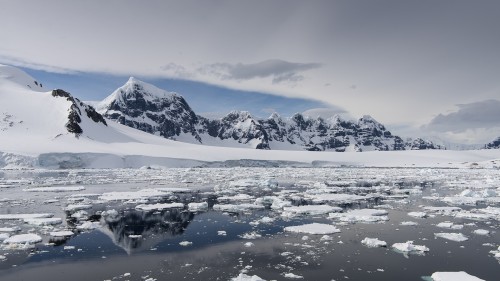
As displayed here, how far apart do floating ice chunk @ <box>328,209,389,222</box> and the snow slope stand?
173ft

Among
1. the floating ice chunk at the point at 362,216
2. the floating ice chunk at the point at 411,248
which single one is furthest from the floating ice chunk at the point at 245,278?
the floating ice chunk at the point at 362,216

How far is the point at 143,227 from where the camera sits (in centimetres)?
1484

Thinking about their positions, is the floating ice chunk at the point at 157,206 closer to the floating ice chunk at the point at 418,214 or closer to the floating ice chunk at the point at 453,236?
the floating ice chunk at the point at 418,214

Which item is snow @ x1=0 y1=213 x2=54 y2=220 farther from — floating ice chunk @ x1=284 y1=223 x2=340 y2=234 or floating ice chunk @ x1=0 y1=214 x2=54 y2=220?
floating ice chunk @ x1=284 y1=223 x2=340 y2=234

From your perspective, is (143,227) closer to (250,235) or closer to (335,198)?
(250,235)

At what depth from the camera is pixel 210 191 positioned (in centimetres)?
2822

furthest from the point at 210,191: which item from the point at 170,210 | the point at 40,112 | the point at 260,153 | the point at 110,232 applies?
the point at 40,112

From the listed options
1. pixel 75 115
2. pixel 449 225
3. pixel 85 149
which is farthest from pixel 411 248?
pixel 75 115

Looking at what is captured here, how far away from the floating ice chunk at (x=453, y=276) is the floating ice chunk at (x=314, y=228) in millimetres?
5114

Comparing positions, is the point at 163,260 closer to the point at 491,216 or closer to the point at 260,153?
the point at 491,216

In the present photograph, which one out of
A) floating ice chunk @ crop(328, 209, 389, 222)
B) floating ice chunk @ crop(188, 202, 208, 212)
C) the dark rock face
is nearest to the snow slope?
the dark rock face

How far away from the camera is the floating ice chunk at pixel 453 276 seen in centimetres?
859

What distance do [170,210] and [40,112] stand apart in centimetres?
7093

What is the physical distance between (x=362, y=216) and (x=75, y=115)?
72.9 metres
